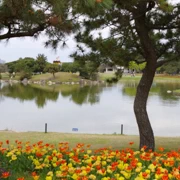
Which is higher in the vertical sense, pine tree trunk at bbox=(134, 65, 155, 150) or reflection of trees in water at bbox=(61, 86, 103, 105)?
pine tree trunk at bbox=(134, 65, 155, 150)

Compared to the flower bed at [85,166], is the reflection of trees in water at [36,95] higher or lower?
lower

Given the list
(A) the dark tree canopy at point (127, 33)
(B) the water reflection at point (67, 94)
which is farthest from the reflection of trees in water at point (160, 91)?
(A) the dark tree canopy at point (127, 33)

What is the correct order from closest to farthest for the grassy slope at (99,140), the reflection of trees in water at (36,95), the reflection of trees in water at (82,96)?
1. the grassy slope at (99,140)
2. the reflection of trees in water at (82,96)
3. the reflection of trees in water at (36,95)

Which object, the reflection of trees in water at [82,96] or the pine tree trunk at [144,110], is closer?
the pine tree trunk at [144,110]

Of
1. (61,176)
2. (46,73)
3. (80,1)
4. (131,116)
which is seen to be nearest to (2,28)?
(80,1)

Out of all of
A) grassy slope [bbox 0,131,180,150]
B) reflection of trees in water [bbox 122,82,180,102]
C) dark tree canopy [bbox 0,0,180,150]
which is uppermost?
dark tree canopy [bbox 0,0,180,150]

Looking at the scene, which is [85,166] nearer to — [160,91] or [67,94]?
[67,94]

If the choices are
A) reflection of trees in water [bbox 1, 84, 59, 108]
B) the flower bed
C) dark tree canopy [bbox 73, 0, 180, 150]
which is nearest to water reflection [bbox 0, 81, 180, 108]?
reflection of trees in water [bbox 1, 84, 59, 108]

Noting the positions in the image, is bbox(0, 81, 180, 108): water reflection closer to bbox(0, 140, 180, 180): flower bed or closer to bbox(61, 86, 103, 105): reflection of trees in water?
bbox(61, 86, 103, 105): reflection of trees in water

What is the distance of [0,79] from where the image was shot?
63.8m

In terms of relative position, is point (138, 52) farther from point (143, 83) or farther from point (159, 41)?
point (143, 83)

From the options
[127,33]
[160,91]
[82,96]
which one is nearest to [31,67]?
[160,91]

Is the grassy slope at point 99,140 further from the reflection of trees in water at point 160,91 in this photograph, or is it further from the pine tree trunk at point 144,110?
the reflection of trees in water at point 160,91

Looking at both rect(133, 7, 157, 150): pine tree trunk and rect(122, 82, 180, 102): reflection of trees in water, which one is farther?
rect(122, 82, 180, 102): reflection of trees in water
